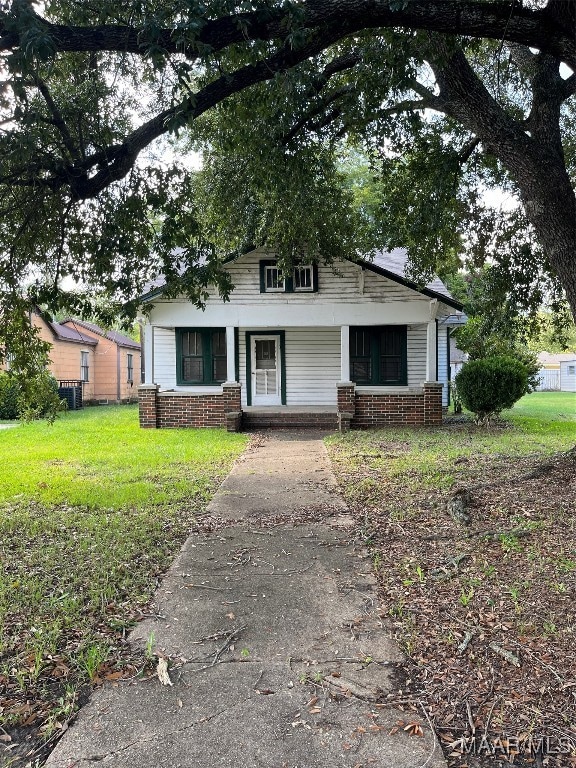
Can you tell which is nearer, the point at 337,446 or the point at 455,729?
the point at 455,729

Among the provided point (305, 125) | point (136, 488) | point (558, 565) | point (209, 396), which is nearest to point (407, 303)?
point (209, 396)

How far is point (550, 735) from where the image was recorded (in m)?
2.35

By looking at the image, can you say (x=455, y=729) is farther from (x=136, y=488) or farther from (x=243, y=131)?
(x=243, y=131)

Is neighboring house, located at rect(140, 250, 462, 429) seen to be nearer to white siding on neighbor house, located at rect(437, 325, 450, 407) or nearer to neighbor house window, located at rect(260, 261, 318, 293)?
neighbor house window, located at rect(260, 261, 318, 293)

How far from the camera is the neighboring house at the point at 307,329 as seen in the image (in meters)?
14.5

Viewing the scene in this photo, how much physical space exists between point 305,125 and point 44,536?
6550mm

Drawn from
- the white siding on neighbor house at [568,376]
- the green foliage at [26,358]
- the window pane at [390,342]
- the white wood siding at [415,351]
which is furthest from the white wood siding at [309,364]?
the white siding on neighbor house at [568,376]

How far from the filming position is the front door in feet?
54.4

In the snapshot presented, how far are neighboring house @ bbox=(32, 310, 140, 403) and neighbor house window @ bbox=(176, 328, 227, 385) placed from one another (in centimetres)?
1052

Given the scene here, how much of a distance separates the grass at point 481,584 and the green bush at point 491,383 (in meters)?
5.00

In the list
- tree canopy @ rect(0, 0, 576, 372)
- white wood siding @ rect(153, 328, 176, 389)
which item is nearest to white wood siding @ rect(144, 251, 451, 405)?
white wood siding @ rect(153, 328, 176, 389)

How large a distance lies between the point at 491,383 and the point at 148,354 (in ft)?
28.9

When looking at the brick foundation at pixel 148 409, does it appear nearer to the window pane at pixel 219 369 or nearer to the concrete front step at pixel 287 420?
the window pane at pixel 219 369

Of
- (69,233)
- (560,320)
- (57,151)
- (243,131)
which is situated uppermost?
(243,131)
